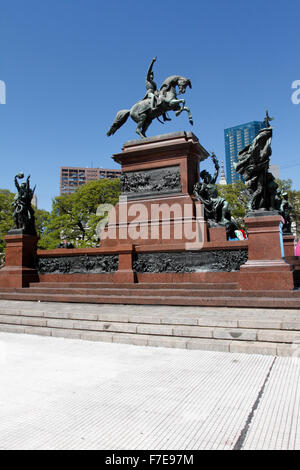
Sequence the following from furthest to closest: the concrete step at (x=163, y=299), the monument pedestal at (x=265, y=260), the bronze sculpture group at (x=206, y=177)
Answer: the bronze sculpture group at (x=206, y=177) < the monument pedestal at (x=265, y=260) < the concrete step at (x=163, y=299)

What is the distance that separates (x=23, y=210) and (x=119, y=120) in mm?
7033

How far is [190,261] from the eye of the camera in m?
12.2

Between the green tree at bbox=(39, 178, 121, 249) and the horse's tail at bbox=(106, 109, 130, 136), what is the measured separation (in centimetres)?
1852

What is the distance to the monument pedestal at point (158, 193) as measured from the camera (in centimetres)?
1423

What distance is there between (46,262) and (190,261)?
612 cm

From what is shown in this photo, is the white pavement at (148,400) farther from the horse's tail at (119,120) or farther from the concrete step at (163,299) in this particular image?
the horse's tail at (119,120)

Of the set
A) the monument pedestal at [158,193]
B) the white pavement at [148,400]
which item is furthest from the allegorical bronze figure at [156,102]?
the white pavement at [148,400]

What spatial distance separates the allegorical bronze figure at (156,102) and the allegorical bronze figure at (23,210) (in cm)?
594

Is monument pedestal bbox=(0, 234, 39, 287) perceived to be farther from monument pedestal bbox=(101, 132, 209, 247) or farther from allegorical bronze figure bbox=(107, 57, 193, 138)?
allegorical bronze figure bbox=(107, 57, 193, 138)

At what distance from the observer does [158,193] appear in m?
15.3

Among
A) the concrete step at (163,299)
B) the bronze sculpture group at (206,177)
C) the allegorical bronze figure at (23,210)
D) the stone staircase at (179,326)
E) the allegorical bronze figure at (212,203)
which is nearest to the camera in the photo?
the stone staircase at (179,326)

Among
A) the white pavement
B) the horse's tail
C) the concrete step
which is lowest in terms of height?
the white pavement

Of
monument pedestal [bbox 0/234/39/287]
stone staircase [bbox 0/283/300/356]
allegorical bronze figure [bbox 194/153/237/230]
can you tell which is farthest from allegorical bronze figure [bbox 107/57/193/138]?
stone staircase [bbox 0/283/300/356]

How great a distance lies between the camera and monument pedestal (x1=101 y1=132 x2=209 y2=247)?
14.2m
